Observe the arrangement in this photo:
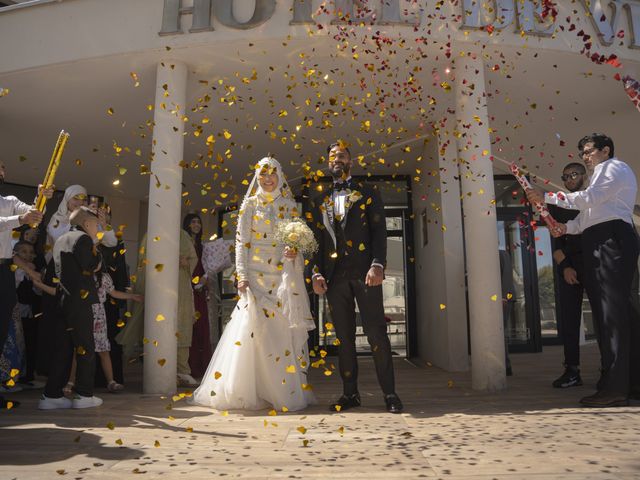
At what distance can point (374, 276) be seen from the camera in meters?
4.06

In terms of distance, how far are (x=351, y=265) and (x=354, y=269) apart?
4 cm

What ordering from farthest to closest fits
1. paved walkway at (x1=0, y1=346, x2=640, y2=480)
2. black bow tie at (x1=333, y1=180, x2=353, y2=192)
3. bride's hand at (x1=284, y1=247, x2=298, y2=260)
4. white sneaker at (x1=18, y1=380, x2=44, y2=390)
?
white sneaker at (x1=18, y1=380, x2=44, y2=390), bride's hand at (x1=284, y1=247, x2=298, y2=260), black bow tie at (x1=333, y1=180, x2=353, y2=192), paved walkway at (x1=0, y1=346, x2=640, y2=480)

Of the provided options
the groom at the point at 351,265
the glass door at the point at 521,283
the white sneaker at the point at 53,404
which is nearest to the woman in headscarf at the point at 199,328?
the white sneaker at the point at 53,404

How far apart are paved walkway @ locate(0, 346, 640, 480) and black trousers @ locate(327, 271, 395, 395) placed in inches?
10.9

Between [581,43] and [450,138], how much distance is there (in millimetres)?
2000

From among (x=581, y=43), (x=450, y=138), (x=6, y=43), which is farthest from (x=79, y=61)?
(x=581, y=43)

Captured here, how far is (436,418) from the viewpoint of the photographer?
3.86 metres

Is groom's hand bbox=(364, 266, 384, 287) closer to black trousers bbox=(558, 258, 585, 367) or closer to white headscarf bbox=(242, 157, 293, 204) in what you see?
white headscarf bbox=(242, 157, 293, 204)

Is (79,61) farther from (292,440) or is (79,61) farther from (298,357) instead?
(292,440)

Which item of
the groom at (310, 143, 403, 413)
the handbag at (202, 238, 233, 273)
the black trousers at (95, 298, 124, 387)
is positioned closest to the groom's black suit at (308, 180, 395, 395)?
the groom at (310, 143, 403, 413)

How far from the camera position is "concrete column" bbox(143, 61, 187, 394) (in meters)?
5.46

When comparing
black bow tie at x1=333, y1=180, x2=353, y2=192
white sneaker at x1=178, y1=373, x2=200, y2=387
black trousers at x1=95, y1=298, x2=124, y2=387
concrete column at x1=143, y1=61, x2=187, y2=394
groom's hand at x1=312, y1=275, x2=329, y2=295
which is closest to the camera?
groom's hand at x1=312, y1=275, x2=329, y2=295

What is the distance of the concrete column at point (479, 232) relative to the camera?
540 cm

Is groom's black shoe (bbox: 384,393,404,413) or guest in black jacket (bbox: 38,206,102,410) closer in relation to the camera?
groom's black shoe (bbox: 384,393,404,413)
